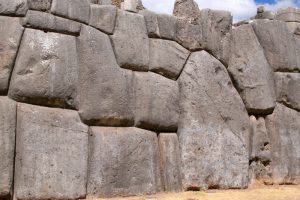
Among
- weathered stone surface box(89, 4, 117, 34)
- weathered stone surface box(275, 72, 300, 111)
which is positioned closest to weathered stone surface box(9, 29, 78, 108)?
weathered stone surface box(89, 4, 117, 34)

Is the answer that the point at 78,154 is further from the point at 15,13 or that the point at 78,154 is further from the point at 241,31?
the point at 241,31

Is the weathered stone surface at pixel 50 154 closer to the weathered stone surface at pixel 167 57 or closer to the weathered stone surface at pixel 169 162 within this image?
the weathered stone surface at pixel 169 162

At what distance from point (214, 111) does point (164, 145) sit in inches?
39.3

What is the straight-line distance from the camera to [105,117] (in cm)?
597

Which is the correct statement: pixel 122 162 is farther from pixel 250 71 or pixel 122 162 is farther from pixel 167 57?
pixel 250 71

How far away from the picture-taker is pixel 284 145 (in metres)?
7.82

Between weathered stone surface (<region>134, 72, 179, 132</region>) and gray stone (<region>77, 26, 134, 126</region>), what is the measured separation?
0.41ft

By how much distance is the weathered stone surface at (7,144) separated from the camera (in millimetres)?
5109

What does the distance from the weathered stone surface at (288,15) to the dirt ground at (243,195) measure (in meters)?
2.73

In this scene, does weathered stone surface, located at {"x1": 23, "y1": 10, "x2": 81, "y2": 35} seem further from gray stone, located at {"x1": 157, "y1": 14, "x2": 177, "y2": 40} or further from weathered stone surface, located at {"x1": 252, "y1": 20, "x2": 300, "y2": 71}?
weathered stone surface, located at {"x1": 252, "y1": 20, "x2": 300, "y2": 71}

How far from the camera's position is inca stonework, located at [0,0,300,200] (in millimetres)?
5402

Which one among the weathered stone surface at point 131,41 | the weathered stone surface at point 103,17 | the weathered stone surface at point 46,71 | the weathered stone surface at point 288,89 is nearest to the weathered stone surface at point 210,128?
the weathered stone surface at point 131,41

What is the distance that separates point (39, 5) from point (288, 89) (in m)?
4.30

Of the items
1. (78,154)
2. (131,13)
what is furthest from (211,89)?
(78,154)
